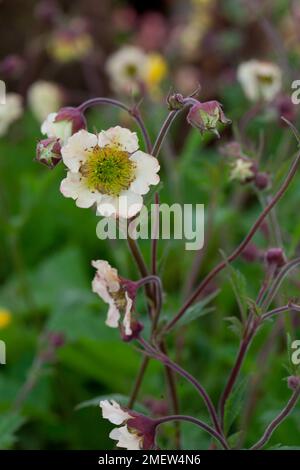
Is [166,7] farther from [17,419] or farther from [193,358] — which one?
[17,419]

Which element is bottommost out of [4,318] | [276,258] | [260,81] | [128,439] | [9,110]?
[128,439]

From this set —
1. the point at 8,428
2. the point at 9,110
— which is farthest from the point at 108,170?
the point at 9,110

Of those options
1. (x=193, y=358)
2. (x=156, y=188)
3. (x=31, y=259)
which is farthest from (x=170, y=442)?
(x=31, y=259)

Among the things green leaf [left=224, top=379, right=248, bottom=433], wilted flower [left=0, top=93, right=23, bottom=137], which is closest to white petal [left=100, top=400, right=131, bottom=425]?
green leaf [left=224, top=379, right=248, bottom=433]

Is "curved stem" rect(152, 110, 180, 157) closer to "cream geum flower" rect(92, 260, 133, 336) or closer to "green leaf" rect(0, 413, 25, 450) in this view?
"cream geum flower" rect(92, 260, 133, 336)

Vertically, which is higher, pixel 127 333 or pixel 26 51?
pixel 26 51

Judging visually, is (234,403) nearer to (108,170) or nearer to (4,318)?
(108,170)
